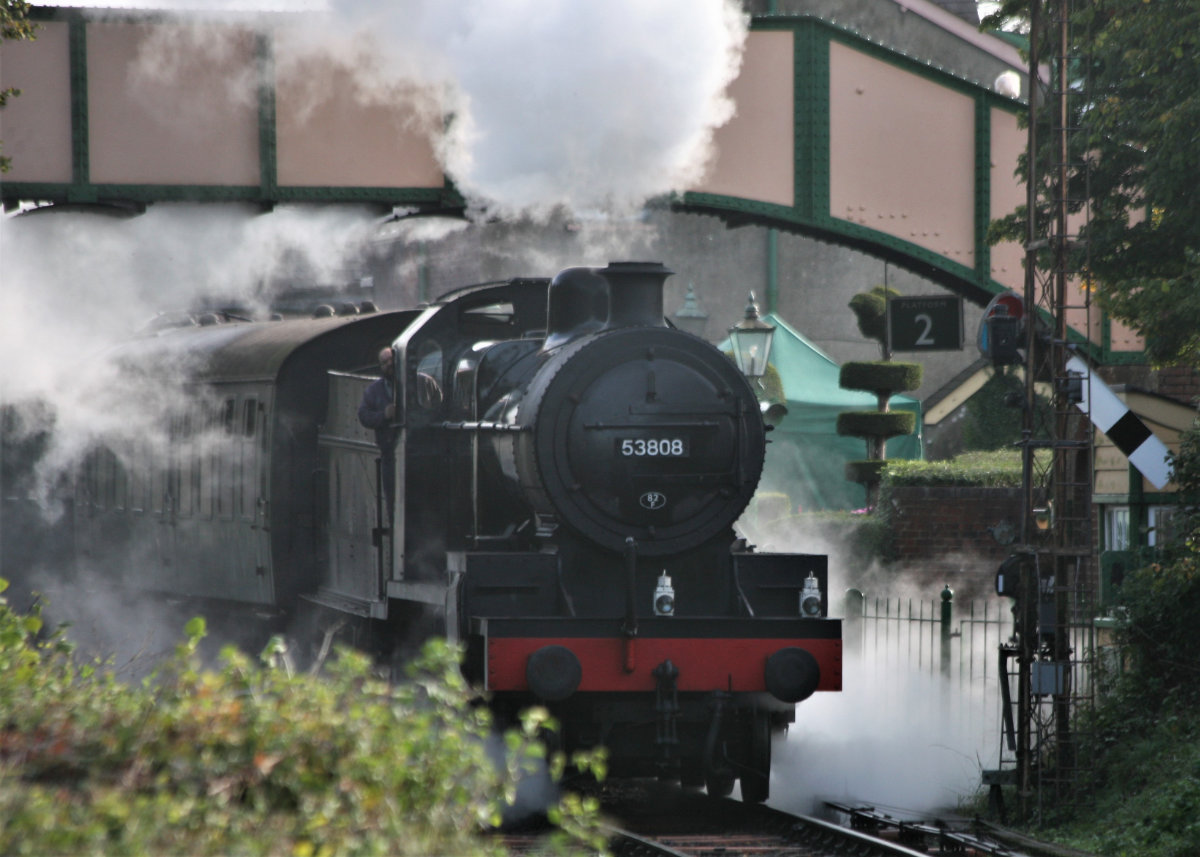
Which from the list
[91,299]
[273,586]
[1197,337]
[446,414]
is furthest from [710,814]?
[91,299]

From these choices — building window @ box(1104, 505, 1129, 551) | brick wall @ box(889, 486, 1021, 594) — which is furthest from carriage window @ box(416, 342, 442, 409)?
brick wall @ box(889, 486, 1021, 594)

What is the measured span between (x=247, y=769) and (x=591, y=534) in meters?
4.66

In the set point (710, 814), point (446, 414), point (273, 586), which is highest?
point (446, 414)

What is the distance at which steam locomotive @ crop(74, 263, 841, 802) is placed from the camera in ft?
28.0

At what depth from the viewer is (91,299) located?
1619 cm

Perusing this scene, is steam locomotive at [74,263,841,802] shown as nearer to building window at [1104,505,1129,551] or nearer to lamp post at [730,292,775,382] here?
building window at [1104,505,1129,551]

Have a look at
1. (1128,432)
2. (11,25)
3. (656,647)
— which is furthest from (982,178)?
(11,25)

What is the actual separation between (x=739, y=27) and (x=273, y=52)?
11.7ft

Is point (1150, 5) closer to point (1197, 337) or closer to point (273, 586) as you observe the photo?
point (1197, 337)

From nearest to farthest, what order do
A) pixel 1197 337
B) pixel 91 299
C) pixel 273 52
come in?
pixel 1197 337 → pixel 273 52 → pixel 91 299

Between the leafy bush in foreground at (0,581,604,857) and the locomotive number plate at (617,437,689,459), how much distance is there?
3.91 metres

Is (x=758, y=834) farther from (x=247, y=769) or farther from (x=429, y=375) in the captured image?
(x=247, y=769)

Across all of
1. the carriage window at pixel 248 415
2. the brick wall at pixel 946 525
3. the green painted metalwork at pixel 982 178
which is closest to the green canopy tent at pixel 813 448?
the brick wall at pixel 946 525

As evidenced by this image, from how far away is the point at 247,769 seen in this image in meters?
4.15
